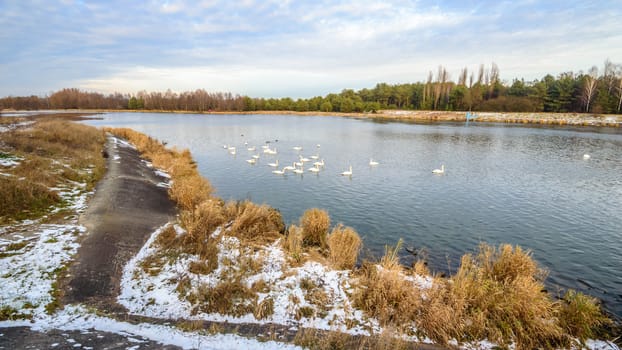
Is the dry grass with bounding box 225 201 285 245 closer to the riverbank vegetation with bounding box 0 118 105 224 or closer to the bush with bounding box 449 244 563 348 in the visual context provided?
the bush with bounding box 449 244 563 348

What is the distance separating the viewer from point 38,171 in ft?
38.5

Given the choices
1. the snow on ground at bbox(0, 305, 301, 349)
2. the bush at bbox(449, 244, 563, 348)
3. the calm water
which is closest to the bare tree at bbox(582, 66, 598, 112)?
the calm water

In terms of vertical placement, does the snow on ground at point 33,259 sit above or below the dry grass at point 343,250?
above

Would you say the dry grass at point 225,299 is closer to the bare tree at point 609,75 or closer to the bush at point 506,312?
the bush at point 506,312

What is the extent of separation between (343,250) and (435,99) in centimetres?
9598

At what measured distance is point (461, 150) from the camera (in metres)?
30.3

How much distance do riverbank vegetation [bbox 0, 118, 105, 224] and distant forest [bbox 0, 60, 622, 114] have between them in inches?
3307

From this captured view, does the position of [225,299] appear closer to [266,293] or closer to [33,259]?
[266,293]

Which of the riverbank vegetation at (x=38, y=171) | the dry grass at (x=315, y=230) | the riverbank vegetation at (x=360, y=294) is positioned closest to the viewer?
the riverbank vegetation at (x=360, y=294)

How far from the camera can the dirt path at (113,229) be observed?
5.95 m

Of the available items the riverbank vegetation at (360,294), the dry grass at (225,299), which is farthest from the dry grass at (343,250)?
the dry grass at (225,299)

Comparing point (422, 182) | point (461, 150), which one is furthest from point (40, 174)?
point (461, 150)

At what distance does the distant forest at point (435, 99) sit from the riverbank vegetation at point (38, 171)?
84.0 metres

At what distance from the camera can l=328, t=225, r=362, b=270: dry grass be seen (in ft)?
25.7
